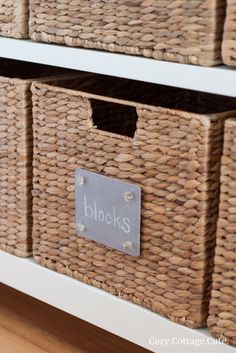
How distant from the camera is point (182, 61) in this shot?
32.6 inches

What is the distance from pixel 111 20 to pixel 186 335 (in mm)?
414

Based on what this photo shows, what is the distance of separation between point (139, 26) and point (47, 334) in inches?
21.7

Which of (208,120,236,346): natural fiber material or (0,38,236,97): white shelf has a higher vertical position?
(0,38,236,97): white shelf

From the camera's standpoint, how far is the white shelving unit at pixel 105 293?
817 mm

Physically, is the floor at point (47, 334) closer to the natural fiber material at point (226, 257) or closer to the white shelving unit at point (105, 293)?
the white shelving unit at point (105, 293)

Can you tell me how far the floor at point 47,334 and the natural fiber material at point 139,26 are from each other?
483 millimetres

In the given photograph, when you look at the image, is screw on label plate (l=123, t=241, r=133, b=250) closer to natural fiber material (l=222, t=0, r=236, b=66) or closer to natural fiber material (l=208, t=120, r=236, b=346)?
natural fiber material (l=208, t=120, r=236, b=346)

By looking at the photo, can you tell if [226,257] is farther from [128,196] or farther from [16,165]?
[16,165]

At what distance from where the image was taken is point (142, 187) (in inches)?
35.0

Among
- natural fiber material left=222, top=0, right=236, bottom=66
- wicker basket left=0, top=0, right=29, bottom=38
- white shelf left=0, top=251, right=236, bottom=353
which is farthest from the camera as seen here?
wicker basket left=0, top=0, right=29, bottom=38

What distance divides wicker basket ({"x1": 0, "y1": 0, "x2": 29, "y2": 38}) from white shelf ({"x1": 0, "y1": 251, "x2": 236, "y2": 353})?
1.13 feet

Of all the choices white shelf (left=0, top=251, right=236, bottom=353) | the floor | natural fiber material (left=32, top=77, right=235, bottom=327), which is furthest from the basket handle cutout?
the floor

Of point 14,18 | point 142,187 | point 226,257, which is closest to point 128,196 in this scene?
point 142,187

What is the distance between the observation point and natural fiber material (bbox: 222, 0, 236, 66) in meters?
0.77
